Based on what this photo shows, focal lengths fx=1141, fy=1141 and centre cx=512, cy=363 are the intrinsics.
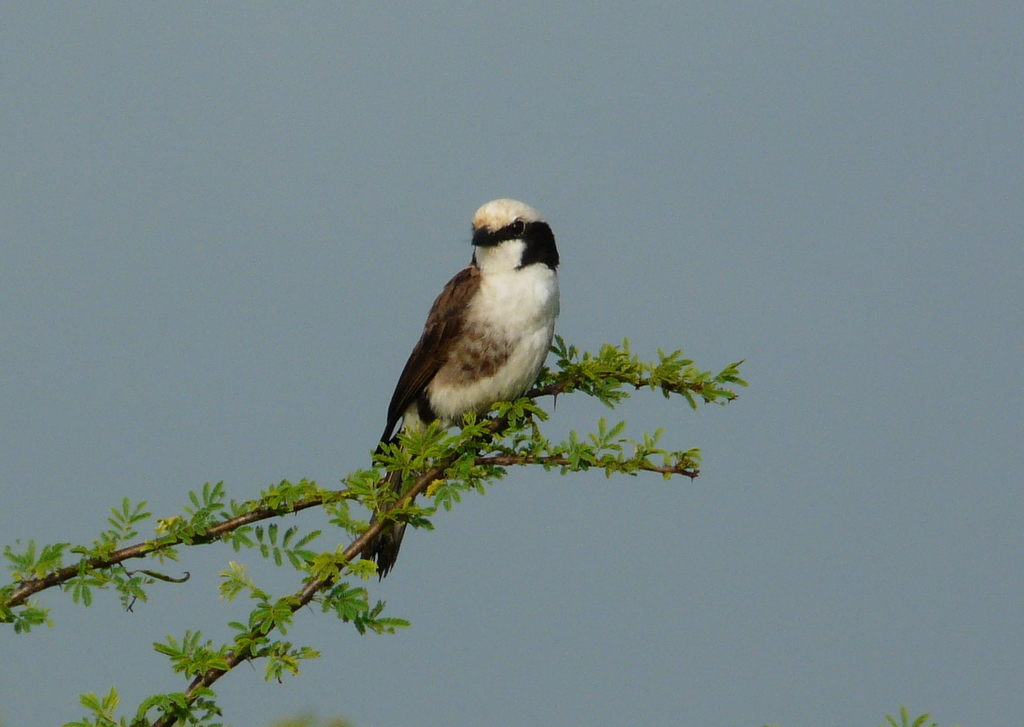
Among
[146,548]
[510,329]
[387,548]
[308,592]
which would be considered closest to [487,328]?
[510,329]

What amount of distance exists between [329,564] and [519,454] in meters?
0.99

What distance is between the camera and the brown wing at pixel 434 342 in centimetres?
634

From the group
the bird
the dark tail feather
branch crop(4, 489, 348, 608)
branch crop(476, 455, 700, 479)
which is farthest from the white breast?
branch crop(4, 489, 348, 608)

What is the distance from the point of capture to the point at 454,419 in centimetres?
644

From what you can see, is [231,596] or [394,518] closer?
[231,596]

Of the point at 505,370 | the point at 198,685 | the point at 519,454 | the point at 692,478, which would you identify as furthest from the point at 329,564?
the point at 505,370

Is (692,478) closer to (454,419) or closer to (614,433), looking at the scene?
(614,433)

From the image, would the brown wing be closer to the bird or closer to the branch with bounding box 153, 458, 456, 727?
the bird

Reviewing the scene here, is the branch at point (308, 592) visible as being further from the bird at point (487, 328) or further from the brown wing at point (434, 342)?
the brown wing at point (434, 342)

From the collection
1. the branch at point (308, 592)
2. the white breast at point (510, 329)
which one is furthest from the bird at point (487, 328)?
the branch at point (308, 592)

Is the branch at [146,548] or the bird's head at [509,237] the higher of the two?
the bird's head at [509,237]

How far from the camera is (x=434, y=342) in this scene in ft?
20.9

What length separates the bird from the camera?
616cm

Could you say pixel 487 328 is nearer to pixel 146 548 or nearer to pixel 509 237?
pixel 509 237
